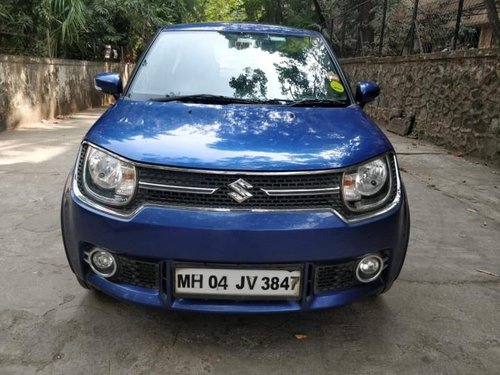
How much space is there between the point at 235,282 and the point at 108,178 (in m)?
0.75

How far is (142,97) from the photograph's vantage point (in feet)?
10.2

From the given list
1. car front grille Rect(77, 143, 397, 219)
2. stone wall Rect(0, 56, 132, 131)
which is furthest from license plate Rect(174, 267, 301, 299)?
stone wall Rect(0, 56, 132, 131)

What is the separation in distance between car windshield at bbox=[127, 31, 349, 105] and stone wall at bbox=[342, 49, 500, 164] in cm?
467

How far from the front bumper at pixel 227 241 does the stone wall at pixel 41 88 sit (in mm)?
7427

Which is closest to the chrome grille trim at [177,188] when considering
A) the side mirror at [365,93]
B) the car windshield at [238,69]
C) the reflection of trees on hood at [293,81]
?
Result: the car windshield at [238,69]

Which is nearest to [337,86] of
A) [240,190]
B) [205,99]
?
[205,99]

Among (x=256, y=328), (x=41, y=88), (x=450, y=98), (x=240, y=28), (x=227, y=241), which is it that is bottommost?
(x=256, y=328)

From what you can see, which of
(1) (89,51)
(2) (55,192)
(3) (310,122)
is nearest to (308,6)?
(1) (89,51)

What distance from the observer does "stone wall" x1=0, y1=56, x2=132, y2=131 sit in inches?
345

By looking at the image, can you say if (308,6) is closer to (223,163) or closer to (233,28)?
(233,28)

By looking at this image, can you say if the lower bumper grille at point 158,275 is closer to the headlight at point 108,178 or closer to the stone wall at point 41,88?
the headlight at point 108,178

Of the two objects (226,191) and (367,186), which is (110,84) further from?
(367,186)

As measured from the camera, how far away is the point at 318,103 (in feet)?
10.1

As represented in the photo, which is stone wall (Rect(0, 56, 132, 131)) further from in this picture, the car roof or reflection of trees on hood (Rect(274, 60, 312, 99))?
reflection of trees on hood (Rect(274, 60, 312, 99))
